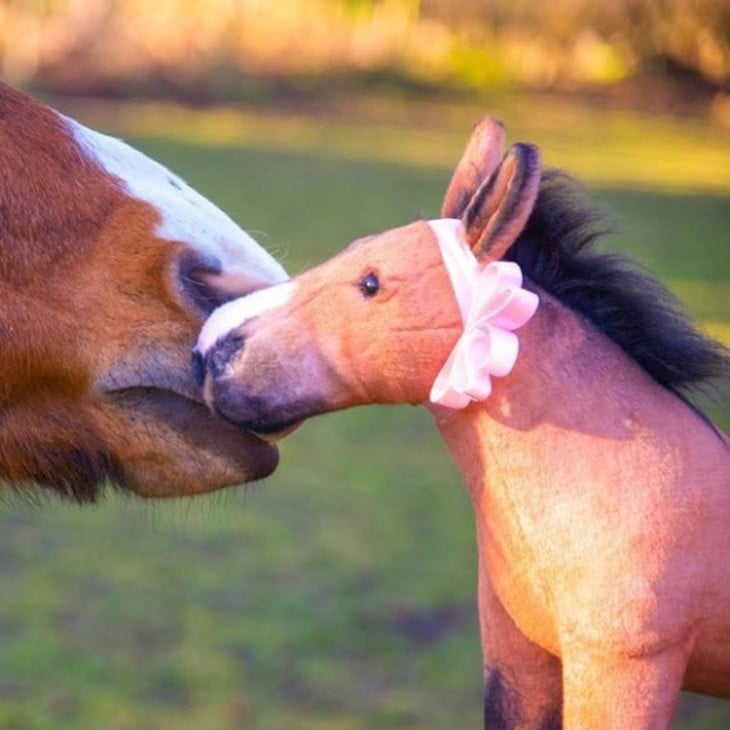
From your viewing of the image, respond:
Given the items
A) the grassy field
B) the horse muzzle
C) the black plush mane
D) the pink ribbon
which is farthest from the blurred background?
the horse muzzle

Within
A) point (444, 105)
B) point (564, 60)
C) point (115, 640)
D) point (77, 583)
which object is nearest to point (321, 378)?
point (115, 640)

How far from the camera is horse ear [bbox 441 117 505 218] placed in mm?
1104

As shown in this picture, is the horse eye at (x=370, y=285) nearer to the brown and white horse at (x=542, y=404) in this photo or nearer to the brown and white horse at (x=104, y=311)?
the brown and white horse at (x=542, y=404)

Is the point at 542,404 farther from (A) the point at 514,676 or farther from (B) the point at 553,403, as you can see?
(A) the point at 514,676

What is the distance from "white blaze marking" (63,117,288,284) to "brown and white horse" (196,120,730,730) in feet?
1.12

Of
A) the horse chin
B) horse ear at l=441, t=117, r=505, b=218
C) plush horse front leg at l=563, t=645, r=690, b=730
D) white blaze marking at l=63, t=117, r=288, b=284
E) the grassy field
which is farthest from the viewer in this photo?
the grassy field

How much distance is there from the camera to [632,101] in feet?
79.0

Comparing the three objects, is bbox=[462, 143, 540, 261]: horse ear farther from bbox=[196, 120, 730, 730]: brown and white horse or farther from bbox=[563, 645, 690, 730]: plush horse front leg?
bbox=[563, 645, 690, 730]: plush horse front leg

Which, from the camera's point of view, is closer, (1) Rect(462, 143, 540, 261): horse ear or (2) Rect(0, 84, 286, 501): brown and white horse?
(1) Rect(462, 143, 540, 261): horse ear

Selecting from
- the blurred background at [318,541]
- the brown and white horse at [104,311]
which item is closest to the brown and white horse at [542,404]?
the blurred background at [318,541]

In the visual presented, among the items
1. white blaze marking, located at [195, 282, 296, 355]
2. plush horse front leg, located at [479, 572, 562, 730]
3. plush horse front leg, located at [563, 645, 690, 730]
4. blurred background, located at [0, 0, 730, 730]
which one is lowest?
blurred background, located at [0, 0, 730, 730]

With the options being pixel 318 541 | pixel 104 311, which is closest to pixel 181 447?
pixel 104 311

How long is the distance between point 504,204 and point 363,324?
0.50 ft

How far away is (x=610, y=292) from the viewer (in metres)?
1.11
